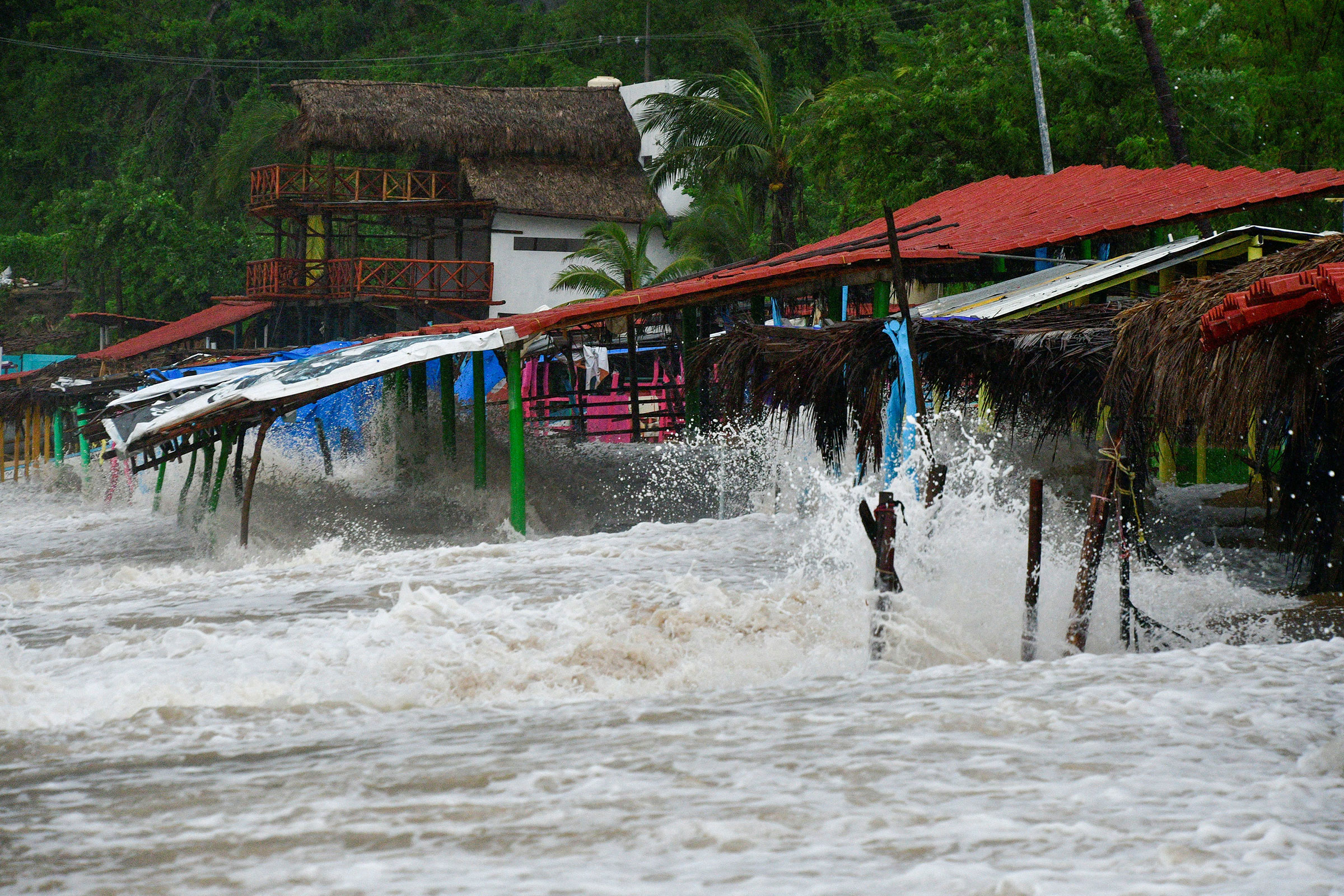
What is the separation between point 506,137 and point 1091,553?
78.5 ft

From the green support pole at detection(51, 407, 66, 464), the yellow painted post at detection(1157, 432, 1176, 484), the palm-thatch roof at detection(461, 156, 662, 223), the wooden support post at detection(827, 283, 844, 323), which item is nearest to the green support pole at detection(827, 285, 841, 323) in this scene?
the wooden support post at detection(827, 283, 844, 323)

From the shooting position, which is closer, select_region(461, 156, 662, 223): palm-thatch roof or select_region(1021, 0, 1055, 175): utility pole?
select_region(1021, 0, 1055, 175): utility pole

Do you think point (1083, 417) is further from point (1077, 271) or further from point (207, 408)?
point (207, 408)

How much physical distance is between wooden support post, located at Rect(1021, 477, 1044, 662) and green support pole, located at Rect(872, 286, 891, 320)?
186 inches

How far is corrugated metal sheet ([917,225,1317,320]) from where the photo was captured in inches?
420

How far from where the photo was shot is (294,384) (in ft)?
38.4

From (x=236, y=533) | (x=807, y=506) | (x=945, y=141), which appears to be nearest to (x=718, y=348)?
(x=807, y=506)

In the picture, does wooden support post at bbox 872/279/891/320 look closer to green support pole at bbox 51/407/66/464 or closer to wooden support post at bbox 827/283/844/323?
wooden support post at bbox 827/283/844/323

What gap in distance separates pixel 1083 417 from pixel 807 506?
4094 mm

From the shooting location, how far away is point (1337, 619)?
25.5ft

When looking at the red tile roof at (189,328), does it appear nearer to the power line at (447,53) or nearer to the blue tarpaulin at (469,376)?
the blue tarpaulin at (469,376)

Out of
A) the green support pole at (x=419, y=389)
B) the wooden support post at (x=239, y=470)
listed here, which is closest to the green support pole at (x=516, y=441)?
the wooden support post at (x=239, y=470)

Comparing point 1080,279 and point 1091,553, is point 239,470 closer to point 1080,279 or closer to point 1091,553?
point 1080,279

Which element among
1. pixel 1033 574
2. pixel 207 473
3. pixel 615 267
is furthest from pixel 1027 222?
pixel 615 267
